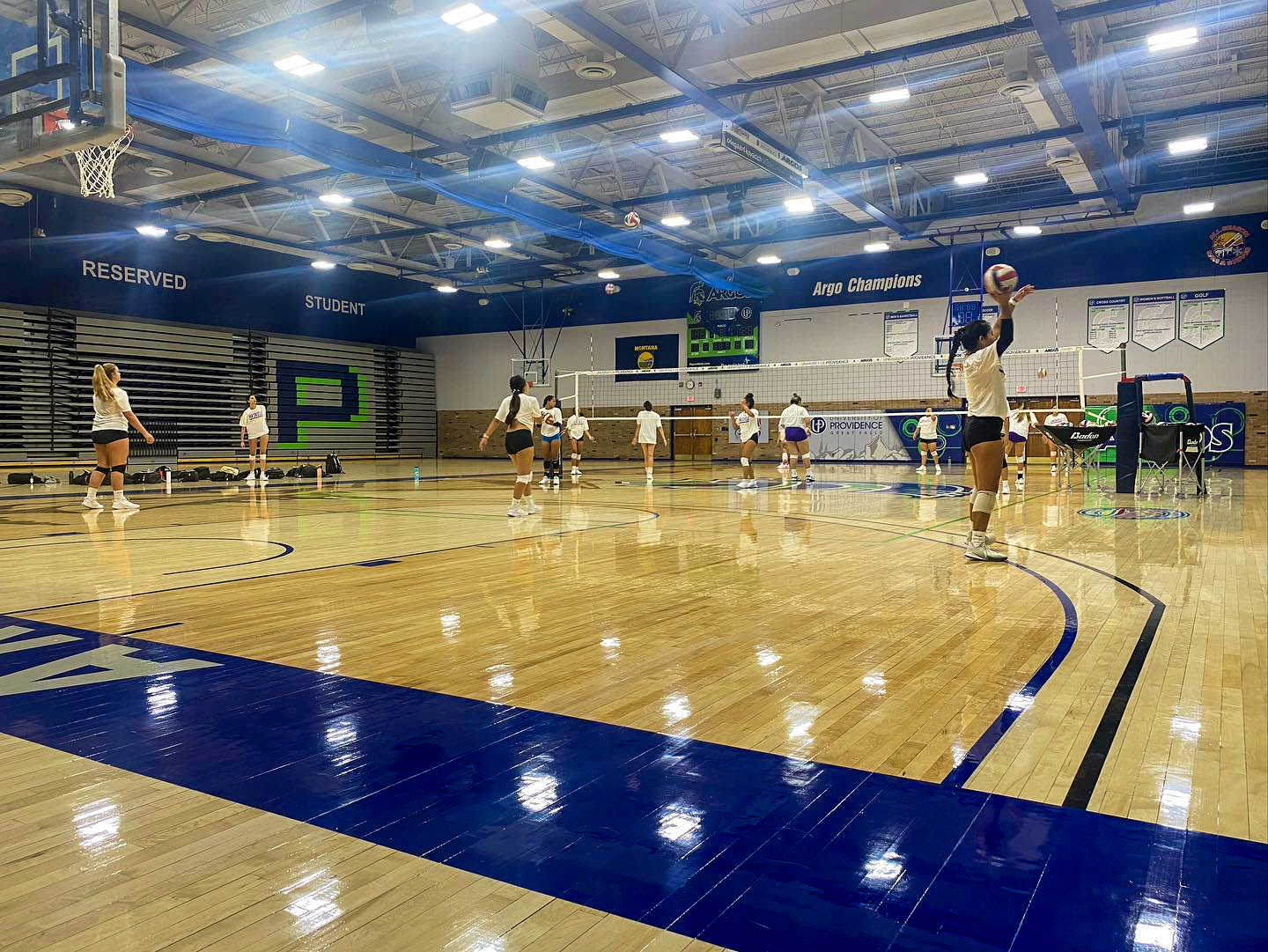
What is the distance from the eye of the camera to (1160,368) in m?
22.8

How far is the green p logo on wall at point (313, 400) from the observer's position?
27.3 metres

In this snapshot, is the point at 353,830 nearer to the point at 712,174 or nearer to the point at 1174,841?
the point at 1174,841

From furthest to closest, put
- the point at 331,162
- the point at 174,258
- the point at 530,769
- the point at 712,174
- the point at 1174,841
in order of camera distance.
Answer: the point at 174,258
the point at 712,174
the point at 331,162
the point at 530,769
the point at 1174,841

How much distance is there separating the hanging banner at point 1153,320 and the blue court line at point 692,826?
79.5 ft

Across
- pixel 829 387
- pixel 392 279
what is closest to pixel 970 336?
pixel 829 387

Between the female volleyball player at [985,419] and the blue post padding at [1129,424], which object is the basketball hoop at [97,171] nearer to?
the female volleyball player at [985,419]

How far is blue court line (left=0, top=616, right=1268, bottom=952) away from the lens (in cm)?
175

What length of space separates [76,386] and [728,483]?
1617cm

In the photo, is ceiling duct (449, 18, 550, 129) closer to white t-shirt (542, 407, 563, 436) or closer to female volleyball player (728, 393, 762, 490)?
white t-shirt (542, 407, 563, 436)

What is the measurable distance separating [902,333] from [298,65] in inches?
715

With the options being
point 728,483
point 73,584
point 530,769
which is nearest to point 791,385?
point 728,483

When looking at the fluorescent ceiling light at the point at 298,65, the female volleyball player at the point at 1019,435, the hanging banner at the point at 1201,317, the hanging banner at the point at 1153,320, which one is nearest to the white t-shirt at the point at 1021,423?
the female volleyball player at the point at 1019,435

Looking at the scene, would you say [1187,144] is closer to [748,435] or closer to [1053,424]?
[1053,424]

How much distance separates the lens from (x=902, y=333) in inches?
1018
